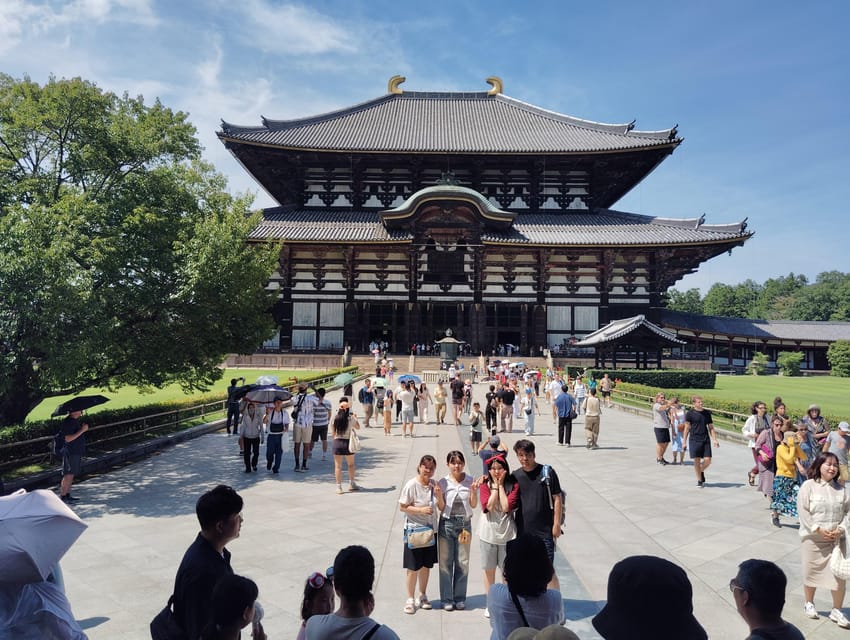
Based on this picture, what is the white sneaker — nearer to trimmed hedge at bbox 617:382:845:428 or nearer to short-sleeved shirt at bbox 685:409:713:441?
short-sleeved shirt at bbox 685:409:713:441

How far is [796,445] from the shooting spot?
7.09 metres

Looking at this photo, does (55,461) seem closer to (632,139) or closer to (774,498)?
(774,498)

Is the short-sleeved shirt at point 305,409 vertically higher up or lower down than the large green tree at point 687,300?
lower down

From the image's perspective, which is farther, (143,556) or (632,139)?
(632,139)

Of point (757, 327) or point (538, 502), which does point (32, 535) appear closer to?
point (538, 502)

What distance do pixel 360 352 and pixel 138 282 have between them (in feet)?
81.5

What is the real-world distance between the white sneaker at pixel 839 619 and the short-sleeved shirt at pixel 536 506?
294 cm

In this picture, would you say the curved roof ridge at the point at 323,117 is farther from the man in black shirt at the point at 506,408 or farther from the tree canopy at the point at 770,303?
the tree canopy at the point at 770,303

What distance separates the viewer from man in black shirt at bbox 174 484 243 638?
2807 millimetres

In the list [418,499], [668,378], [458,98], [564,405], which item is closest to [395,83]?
[458,98]

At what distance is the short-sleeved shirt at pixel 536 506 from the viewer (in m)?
4.76

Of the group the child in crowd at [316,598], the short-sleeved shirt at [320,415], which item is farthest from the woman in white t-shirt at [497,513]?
the short-sleeved shirt at [320,415]

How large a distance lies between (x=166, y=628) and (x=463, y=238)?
33307 mm

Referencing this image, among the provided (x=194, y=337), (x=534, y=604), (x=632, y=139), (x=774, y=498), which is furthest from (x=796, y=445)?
(x=632, y=139)
